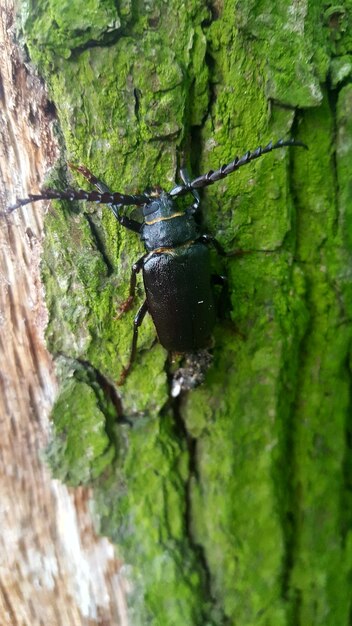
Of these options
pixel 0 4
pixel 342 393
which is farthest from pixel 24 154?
pixel 342 393

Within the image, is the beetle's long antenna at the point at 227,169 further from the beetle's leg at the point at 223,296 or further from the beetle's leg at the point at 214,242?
the beetle's leg at the point at 223,296

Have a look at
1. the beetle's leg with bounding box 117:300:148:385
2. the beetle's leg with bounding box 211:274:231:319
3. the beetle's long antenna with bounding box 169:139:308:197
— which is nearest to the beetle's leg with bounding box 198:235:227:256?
the beetle's leg with bounding box 211:274:231:319

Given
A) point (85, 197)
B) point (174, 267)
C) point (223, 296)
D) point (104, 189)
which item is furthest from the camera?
point (223, 296)

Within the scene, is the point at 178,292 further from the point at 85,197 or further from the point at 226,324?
the point at 85,197

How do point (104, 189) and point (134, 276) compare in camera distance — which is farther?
point (134, 276)

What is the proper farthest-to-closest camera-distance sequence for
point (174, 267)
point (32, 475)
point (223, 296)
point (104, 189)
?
point (32, 475) → point (223, 296) → point (174, 267) → point (104, 189)

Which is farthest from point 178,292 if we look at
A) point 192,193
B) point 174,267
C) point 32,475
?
point 32,475

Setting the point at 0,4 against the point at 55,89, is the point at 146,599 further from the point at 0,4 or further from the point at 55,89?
the point at 0,4

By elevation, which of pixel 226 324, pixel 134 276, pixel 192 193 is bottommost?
pixel 226 324
